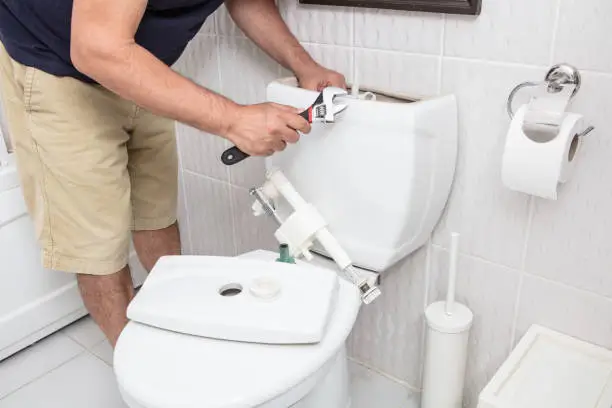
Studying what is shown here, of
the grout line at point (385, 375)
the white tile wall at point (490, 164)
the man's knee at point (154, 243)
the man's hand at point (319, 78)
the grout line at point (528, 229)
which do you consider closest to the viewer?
the white tile wall at point (490, 164)

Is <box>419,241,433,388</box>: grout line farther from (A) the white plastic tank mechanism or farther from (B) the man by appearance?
(B) the man

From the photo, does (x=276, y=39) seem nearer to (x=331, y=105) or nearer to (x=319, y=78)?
(x=319, y=78)

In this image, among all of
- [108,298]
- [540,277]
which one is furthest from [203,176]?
[540,277]

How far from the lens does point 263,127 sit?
97cm

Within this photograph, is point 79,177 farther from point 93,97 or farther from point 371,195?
point 371,195

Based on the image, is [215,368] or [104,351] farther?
[104,351]

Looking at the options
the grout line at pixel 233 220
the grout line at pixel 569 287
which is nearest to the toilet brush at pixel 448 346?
the grout line at pixel 569 287

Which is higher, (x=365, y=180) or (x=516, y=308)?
(x=365, y=180)

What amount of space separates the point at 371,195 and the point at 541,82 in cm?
32

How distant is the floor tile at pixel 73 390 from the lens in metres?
1.40

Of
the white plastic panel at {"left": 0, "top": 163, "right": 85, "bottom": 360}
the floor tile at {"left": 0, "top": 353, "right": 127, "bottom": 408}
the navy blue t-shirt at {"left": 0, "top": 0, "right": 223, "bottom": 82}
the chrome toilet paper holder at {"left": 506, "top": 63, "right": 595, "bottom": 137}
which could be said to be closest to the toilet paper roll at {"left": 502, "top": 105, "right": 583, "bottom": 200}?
the chrome toilet paper holder at {"left": 506, "top": 63, "right": 595, "bottom": 137}

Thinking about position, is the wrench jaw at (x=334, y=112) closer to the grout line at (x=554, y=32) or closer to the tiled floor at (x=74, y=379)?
the grout line at (x=554, y=32)

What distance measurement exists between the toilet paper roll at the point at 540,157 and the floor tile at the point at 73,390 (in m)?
1.02

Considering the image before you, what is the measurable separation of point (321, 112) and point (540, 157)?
0.34 metres
